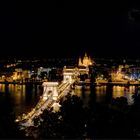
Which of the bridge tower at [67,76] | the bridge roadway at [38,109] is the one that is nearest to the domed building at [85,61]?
the bridge tower at [67,76]

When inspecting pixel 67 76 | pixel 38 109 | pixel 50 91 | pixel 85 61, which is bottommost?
pixel 38 109

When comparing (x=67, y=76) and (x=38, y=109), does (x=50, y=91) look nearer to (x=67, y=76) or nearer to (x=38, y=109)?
(x=38, y=109)

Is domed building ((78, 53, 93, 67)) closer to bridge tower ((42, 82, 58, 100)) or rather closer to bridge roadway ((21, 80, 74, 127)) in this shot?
bridge roadway ((21, 80, 74, 127))

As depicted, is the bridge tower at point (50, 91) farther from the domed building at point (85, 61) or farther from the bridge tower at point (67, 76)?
the domed building at point (85, 61)

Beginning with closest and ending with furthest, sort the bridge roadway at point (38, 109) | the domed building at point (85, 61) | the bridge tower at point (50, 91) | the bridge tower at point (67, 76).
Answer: the bridge roadway at point (38, 109) < the bridge tower at point (50, 91) < the bridge tower at point (67, 76) < the domed building at point (85, 61)

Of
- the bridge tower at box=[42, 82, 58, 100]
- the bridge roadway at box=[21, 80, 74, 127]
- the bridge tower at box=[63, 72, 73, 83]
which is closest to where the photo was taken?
the bridge roadway at box=[21, 80, 74, 127]

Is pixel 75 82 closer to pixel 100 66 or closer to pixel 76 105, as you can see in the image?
pixel 100 66

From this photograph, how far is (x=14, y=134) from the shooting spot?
12.8 feet

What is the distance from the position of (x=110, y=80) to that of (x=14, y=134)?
23130mm

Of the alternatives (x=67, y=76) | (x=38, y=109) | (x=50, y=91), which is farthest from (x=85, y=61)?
(x=38, y=109)

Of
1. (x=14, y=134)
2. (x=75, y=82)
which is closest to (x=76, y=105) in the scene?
(x=14, y=134)

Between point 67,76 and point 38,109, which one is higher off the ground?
point 67,76

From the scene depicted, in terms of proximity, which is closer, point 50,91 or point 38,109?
point 38,109

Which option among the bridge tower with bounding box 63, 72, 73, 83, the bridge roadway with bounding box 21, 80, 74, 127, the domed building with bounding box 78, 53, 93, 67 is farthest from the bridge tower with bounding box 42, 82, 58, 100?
the domed building with bounding box 78, 53, 93, 67
